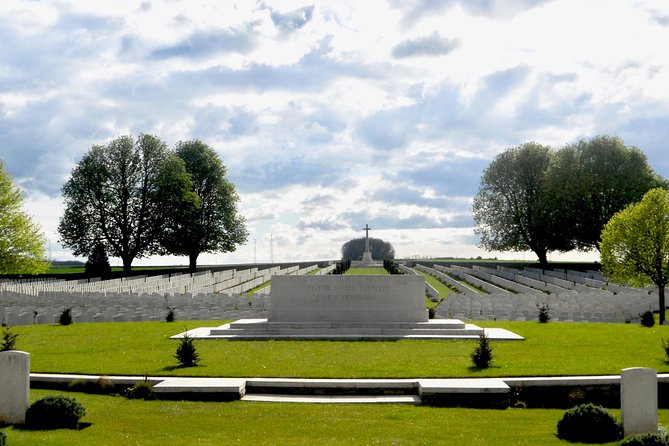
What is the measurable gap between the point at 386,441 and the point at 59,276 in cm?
5975

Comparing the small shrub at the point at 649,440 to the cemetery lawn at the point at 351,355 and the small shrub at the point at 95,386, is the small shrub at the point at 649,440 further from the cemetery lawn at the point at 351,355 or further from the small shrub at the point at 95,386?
the small shrub at the point at 95,386

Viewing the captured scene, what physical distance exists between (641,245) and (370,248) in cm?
9066

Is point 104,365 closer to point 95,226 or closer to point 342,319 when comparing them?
point 342,319

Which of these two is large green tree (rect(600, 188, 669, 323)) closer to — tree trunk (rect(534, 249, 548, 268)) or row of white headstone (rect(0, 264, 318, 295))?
row of white headstone (rect(0, 264, 318, 295))

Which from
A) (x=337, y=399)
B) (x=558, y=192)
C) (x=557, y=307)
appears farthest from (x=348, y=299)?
(x=558, y=192)

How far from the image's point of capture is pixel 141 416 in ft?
40.6

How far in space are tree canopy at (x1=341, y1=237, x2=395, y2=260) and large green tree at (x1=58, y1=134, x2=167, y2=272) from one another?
6792cm

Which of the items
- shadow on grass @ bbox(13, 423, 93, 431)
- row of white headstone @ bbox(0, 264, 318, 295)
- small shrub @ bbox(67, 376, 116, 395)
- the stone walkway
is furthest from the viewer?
row of white headstone @ bbox(0, 264, 318, 295)

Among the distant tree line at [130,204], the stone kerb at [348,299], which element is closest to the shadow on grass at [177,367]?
the stone kerb at [348,299]

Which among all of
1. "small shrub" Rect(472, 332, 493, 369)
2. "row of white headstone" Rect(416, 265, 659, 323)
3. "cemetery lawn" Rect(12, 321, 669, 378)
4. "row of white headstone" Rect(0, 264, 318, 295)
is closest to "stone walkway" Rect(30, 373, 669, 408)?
"cemetery lawn" Rect(12, 321, 669, 378)

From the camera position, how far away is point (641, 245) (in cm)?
3441

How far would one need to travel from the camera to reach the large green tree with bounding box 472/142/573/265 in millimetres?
61375

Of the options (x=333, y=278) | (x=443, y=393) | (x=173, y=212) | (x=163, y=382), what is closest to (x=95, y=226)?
(x=173, y=212)

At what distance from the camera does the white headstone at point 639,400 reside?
35.0ft
